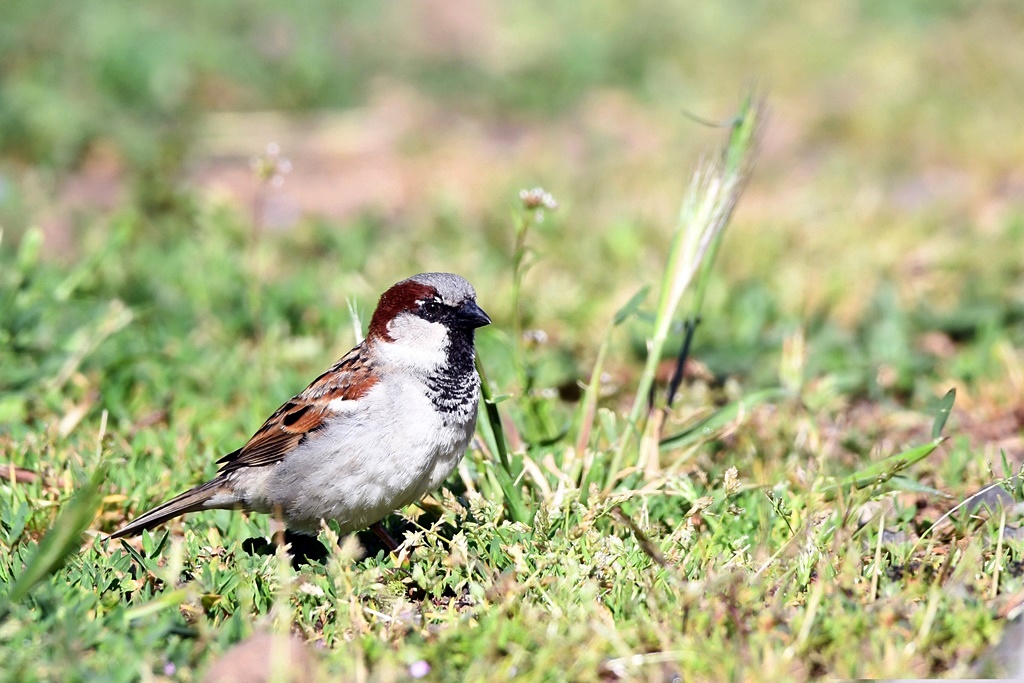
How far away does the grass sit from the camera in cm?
308

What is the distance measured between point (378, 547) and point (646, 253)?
3.24 m

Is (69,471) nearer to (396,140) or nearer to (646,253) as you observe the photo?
(646,253)

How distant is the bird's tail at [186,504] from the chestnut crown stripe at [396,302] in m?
0.74

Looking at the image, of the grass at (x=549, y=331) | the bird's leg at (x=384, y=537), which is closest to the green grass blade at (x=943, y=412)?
the grass at (x=549, y=331)

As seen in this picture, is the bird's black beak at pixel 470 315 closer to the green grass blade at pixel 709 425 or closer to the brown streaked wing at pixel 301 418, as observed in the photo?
the brown streaked wing at pixel 301 418

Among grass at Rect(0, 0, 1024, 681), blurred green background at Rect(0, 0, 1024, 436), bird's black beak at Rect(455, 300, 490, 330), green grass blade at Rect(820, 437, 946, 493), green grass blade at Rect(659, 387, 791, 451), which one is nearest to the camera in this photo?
grass at Rect(0, 0, 1024, 681)

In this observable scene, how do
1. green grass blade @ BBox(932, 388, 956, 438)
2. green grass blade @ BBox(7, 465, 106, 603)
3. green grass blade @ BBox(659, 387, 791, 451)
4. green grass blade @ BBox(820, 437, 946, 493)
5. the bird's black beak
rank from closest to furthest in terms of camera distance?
green grass blade @ BBox(7, 465, 106, 603)
green grass blade @ BBox(820, 437, 946, 493)
green grass blade @ BBox(932, 388, 956, 438)
the bird's black beak
green grass blade @ BBox(659, 387, 791, 451)

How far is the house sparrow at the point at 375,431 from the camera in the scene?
3662 millimetres

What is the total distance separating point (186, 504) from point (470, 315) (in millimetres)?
1119

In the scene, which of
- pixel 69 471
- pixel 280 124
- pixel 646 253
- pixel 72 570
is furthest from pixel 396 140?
pixel 72 570

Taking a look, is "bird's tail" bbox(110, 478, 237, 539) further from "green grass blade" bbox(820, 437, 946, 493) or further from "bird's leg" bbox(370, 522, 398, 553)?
"green grass blade" bbox(820, 437, 946, 493)

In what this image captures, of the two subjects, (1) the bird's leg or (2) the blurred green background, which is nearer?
(1) the bird's leg

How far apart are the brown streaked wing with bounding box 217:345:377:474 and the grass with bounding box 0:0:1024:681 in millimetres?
303

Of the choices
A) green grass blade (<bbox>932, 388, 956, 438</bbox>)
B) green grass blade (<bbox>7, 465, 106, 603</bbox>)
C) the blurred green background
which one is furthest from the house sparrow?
green grass blade (<bbox>932, 388, 956, 438</bbox>)
